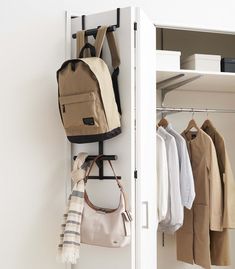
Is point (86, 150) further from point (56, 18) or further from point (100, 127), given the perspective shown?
point (56, 18)

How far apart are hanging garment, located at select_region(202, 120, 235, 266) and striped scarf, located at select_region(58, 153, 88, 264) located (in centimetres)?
102

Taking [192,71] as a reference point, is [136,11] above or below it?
above

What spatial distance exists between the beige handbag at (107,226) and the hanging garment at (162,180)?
392 millimetres

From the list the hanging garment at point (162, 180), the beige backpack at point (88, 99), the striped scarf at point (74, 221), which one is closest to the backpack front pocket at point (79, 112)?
the beige backpack at point (88, 99)

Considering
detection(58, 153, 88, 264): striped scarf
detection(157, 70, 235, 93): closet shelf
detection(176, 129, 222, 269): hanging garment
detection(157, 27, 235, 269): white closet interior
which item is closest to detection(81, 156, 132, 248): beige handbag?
detection(58, 153, 88, 264): striped scarf

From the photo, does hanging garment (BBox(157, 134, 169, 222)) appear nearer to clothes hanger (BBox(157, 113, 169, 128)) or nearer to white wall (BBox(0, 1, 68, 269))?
clothes hanger (BBox(157, 113, 169, 128))

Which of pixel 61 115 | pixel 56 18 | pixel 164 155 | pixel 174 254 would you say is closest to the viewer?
pixel 61 115

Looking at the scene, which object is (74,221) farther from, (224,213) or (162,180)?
(224,213)

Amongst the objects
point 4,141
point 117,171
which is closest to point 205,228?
point 117,171

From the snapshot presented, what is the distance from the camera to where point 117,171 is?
211 centimetres

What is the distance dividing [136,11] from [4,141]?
94 cm

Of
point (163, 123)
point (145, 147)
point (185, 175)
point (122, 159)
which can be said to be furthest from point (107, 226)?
point (163, 123)

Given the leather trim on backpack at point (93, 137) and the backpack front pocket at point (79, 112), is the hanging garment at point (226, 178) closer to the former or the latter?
the leather trim on backpack at point (93, 137)

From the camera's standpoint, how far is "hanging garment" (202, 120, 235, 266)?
2.58 meters
